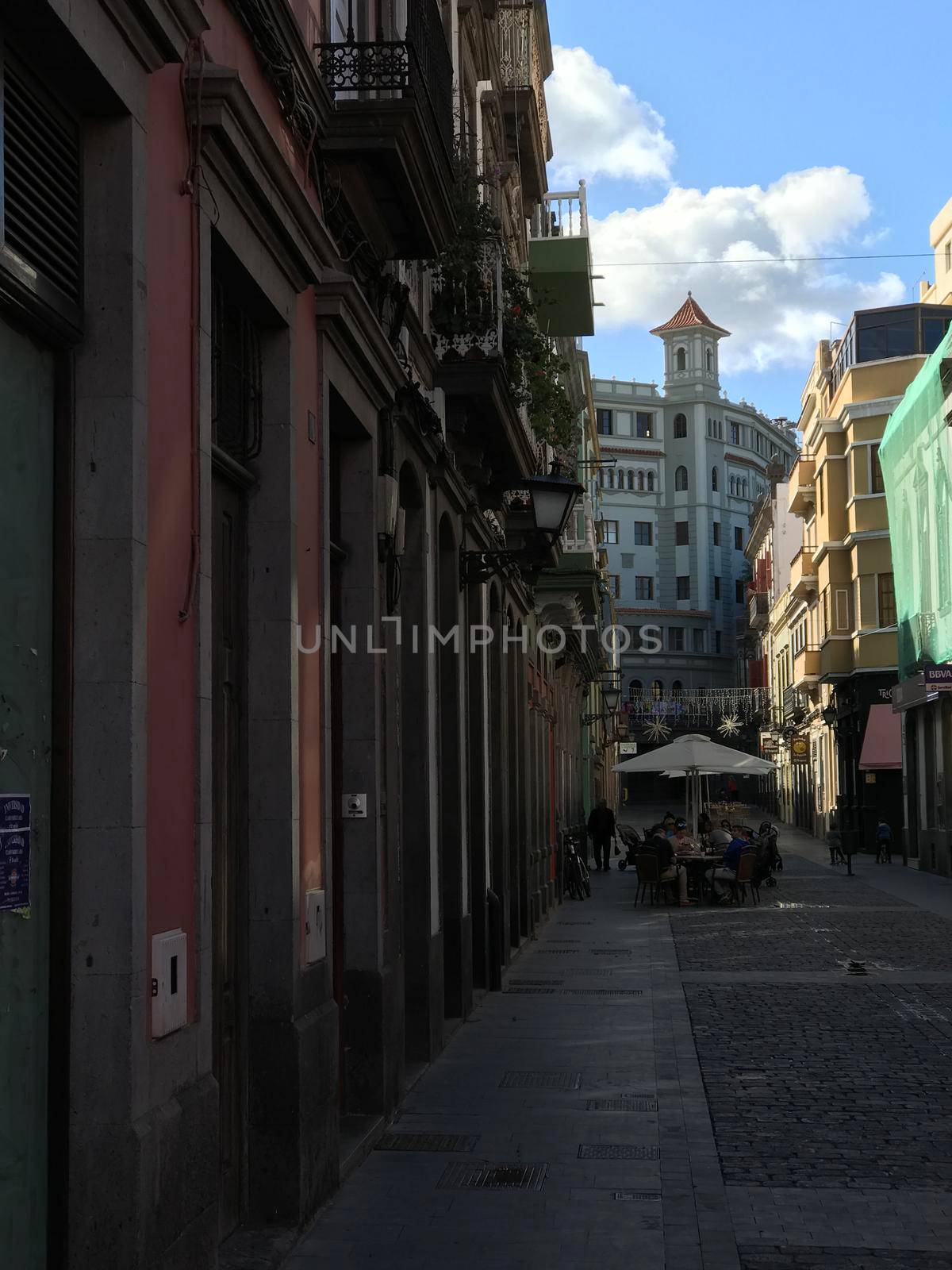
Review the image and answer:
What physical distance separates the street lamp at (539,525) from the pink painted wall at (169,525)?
27.6 ft

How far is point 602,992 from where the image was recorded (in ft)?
52.4

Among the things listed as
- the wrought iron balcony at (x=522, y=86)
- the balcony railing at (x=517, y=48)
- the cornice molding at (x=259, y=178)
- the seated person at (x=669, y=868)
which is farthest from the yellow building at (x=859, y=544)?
the cornice molding at (x=259, y=178)

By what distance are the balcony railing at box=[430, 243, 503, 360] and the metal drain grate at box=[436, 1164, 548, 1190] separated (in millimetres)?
7194

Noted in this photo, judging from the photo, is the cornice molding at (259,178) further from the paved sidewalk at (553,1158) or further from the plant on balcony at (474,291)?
the plant on balcony at (474,291)

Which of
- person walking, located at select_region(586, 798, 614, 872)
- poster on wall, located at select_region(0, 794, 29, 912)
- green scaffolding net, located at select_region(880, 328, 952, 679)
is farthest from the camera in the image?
person walking, located at select_region(586, 798, 614, 872)

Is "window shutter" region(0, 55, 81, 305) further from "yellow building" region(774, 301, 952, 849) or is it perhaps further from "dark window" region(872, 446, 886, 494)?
"dark window" region(872, 446, 886, 494)

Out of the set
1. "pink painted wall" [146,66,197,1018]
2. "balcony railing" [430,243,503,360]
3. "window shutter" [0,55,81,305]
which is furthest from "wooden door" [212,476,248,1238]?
"balcony railing" [430,243,503,360]

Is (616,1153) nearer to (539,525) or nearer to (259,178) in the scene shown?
(259,178)

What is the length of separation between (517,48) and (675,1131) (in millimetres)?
16740

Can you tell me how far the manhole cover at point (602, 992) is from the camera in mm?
15742

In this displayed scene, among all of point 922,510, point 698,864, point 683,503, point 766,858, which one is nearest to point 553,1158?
point 698,864

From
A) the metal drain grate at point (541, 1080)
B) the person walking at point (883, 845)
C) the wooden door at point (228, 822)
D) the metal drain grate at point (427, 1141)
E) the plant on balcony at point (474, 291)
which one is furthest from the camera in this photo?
the person walking at point (883, 845)

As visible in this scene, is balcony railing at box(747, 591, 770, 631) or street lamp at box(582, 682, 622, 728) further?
balcony railing at box(747, 591, 770, 631)

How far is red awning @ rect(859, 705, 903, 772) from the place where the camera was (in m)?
47.4
